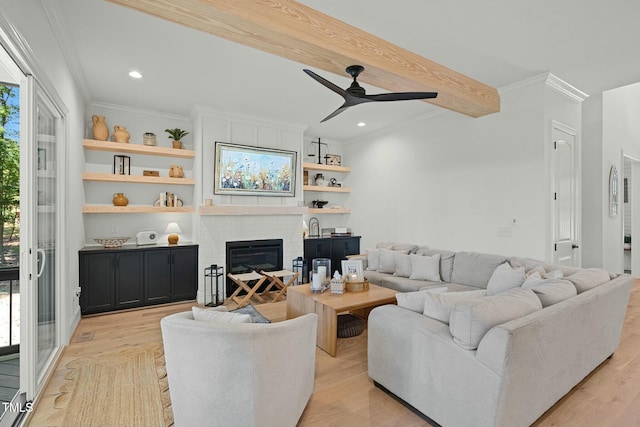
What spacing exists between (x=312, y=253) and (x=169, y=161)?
9.53 feet

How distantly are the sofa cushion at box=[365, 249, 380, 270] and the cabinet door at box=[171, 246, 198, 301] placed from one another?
102 inches

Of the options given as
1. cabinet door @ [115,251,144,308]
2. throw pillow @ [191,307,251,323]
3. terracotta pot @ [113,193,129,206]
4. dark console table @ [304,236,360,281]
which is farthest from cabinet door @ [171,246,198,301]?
throw pillow @ [191,307,251,323]

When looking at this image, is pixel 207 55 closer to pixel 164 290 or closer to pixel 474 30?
pixel 474 30

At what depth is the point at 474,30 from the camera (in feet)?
9.05

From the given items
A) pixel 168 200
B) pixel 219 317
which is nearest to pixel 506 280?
pixel 219 317

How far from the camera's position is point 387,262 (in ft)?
14.9

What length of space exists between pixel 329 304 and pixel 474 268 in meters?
1.99

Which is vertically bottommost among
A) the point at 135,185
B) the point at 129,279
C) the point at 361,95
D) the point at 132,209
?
the point at 129,279

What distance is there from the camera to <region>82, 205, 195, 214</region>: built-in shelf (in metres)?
→ 4.23

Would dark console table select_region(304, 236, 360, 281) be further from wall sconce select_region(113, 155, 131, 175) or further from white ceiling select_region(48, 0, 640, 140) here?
wall sconce select_region(113, 155, 131, 175)

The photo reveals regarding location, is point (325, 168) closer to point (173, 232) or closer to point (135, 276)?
point (173, 232)

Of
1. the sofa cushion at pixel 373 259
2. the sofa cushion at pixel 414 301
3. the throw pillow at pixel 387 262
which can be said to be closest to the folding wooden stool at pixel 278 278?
the sofa cushion at pixel 373 259

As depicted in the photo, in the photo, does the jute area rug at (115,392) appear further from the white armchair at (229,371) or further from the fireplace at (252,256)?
the fireplace at (252,256)

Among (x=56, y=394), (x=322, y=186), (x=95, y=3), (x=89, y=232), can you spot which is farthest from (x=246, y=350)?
(x=322, y=186)
